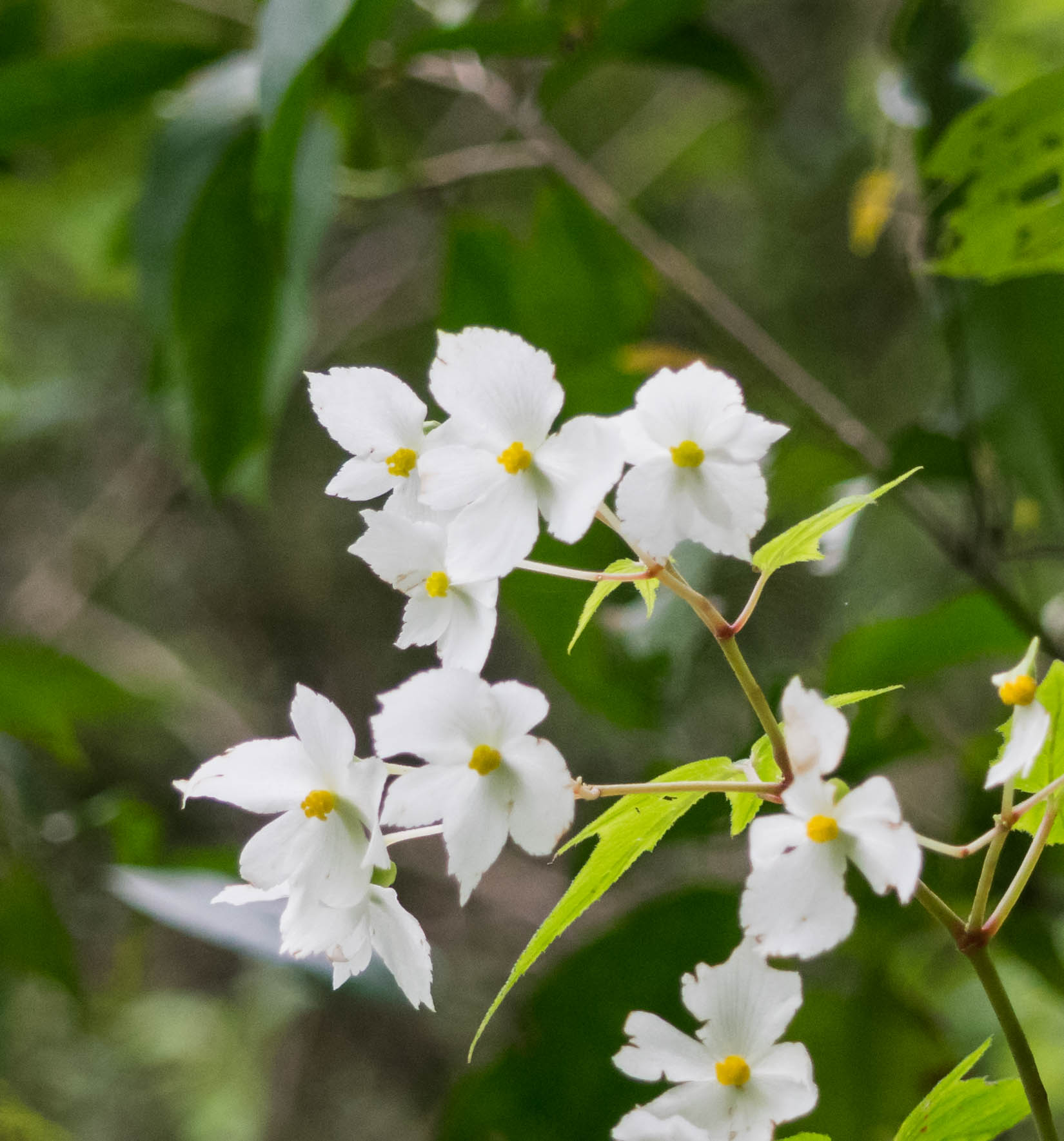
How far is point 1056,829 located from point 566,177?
634mm

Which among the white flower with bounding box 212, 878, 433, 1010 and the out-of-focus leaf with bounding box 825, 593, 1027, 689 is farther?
the out-of-focus leaf with bounding box 825, 593, 1027, 689

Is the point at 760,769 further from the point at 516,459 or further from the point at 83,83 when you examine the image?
the point at 83,83

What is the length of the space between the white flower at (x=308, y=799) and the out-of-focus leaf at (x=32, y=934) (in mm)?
672

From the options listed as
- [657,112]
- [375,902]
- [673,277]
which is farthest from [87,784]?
[375,902]

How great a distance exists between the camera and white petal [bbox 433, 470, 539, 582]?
0.25m

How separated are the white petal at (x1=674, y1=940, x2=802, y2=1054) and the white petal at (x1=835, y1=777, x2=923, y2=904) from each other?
→ 4 cm

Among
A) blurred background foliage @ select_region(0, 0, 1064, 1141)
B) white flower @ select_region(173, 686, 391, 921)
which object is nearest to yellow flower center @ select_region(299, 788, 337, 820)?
white flower @ select_region(173, 686, 391, 921)

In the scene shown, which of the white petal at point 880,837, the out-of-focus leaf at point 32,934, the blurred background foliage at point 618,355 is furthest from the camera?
the out-of-focus leaf at point 32,934

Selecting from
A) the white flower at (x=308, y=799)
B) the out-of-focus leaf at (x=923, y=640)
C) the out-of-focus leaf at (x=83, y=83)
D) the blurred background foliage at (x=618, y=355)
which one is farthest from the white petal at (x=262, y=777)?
the out-of-focus leaf at (x=83, y=83)

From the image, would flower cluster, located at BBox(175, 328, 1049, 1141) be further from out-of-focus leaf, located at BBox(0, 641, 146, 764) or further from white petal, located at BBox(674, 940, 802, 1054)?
out-of-focus leaf, located at BBox(0, 641, 146, 764)

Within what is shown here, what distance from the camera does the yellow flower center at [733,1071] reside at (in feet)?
0.86

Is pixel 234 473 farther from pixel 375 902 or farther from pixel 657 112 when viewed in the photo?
pixel 657 112

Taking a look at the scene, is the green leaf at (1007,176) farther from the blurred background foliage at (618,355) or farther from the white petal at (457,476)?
the white petal at (457,476)

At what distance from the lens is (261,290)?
71cm
